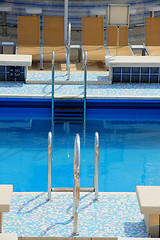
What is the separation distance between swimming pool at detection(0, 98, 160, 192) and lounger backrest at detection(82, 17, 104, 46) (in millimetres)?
3037

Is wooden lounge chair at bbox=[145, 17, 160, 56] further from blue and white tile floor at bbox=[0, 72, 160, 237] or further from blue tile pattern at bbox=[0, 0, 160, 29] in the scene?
blue and white tile floor at bbox=[0, 72, 160, 237]

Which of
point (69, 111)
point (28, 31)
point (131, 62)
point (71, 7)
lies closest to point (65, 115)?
point (69, 111)

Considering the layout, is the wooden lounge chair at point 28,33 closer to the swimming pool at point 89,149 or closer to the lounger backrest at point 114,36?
the lounger backrest at point 114,36

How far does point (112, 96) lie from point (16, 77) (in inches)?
82.2

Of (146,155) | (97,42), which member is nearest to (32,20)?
(97,42)

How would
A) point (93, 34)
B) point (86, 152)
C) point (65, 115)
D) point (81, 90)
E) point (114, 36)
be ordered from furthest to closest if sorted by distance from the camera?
1. point (114, 36)
2. point (93, 34)
3. point (81, 90)
4. point (65, 115)
5. point (86, 152)

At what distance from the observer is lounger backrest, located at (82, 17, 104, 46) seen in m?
12.1

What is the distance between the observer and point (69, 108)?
30.8 ft

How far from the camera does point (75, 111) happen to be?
932cm

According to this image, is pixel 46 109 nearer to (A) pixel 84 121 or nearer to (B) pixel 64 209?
(A) pixel 84 121

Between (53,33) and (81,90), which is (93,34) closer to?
(53,33)

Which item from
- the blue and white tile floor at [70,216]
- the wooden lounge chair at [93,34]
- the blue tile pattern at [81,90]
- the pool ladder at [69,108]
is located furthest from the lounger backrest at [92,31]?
the blue and white tile floor at [70,216]

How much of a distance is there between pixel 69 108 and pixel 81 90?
0.58m

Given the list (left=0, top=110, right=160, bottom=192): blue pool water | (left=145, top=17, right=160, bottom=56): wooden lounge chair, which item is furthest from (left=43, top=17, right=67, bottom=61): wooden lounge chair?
(left=0, top=110, right=160, bottom=192): blue pool water
